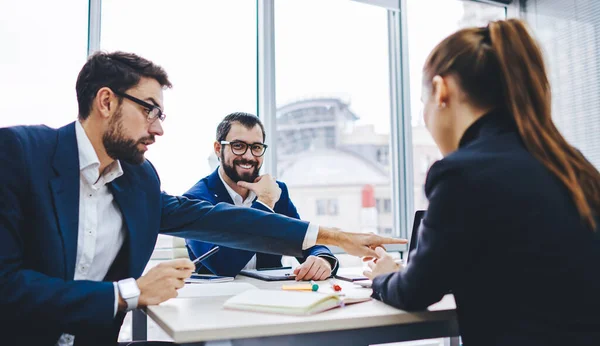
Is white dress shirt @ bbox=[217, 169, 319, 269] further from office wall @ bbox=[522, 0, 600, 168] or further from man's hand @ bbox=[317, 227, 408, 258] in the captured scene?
office wall @ bbox=[522, 0, 600, 168]

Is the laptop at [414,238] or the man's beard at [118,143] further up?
the man's beard at [118,143]

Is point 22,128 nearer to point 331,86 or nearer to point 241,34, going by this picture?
point 241,34

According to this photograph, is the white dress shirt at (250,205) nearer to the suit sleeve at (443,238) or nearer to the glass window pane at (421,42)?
the suit sleeve at (443,238)

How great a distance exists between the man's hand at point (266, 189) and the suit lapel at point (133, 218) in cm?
94

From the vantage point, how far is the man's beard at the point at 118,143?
166 centimetres

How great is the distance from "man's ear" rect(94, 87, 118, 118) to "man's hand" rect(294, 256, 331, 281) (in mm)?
880

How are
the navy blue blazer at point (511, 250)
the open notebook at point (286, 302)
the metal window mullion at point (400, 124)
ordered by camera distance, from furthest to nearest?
the metal window mullion at point (400, 124), the open notebook at point (286, 302), the navy blue blazer at point (511, 250)

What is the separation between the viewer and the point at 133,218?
160cm

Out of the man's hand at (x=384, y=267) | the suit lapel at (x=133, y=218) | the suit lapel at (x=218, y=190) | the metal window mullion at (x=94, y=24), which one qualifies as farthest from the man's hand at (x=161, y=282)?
the metal window mullion at (x=94, y=24)

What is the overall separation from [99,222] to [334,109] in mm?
2744

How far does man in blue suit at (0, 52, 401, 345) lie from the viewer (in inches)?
48.4

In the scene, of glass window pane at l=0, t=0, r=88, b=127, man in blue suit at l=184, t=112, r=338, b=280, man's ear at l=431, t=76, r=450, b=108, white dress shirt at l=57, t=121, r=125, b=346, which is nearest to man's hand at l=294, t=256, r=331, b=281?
man in blue suit at l=184, t=112, r=338, b=280

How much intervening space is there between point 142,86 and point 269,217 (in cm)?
65

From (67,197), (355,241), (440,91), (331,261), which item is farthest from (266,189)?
(440,91)
